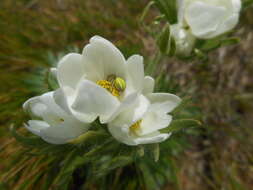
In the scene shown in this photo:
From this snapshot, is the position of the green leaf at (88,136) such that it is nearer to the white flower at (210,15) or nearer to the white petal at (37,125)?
the white petal at (37,125)

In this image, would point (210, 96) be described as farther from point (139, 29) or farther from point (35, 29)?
point (35, 29)

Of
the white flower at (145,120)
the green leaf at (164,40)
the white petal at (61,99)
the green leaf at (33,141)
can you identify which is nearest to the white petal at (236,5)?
the green leaf at (164,40)

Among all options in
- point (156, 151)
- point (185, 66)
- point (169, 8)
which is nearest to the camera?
point (156, 151)

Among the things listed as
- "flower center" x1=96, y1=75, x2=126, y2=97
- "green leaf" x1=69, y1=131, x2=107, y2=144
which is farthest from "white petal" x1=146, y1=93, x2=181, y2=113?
"green leaf" x1=69, y1=131, x2=107, y2=144

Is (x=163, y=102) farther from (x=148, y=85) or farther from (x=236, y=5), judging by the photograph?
(x=236, y=5)

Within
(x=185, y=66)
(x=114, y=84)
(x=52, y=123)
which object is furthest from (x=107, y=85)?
(x=185, y=66)

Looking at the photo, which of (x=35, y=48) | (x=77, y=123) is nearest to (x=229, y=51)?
(x=35, y=48)

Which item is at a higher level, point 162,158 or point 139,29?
point 139,29
